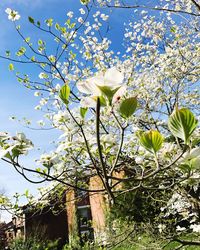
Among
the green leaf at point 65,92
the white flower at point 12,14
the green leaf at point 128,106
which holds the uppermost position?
the white flower at point 12,14

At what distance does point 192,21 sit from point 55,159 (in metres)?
7.17

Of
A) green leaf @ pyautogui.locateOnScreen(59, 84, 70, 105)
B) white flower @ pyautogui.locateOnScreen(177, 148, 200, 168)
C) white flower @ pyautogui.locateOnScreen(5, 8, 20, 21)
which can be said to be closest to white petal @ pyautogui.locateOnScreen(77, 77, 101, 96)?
green leaf @ pyautogui.locateOnScreen(59, 84, 70, 105)

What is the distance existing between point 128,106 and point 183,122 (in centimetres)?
14

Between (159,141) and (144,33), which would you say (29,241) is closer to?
(144,33)

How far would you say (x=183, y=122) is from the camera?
72 centimetres

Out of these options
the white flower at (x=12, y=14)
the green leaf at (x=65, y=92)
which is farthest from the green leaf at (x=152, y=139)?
the white flower at (x=12, y=14)

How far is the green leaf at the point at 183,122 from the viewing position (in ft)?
2.33

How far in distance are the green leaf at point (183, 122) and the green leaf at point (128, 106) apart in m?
0.10

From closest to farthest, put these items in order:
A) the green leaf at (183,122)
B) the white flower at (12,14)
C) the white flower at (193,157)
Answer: the green leaf at (183,122), the white flower at (193,157), the white flower at (12,14)

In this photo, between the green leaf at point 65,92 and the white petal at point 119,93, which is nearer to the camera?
the white petal at point 119,93

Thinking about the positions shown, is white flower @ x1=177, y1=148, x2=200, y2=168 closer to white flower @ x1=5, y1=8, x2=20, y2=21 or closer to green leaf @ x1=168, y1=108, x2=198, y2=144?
green leaf @ x1=168, y1=108, x2=198, y2=144

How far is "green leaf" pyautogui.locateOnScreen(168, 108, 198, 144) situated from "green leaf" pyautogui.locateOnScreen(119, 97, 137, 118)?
103 millimetres

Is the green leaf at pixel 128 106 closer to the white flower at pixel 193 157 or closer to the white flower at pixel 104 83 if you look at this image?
the white flower at pixel 104 83

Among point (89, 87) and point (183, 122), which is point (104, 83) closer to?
point (89, 87)
